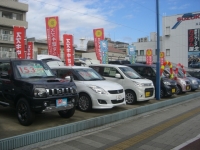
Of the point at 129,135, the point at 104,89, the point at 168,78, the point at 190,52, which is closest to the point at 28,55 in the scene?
the point at 168,78

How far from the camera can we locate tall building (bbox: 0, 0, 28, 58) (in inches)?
1109

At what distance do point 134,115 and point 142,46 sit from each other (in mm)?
44231

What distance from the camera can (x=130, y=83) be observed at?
408 inches

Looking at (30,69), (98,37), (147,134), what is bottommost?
(147,134)

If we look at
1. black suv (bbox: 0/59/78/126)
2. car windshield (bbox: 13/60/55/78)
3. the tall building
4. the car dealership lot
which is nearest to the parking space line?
black suv (bbox: 0/59/78/126)

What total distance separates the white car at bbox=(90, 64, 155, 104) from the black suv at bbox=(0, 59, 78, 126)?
4.00m

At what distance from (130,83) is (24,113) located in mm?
5492

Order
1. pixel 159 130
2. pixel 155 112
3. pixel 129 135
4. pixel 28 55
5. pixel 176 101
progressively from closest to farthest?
pixel 129 135 → pixel 159 130 → pixel 155 112 → pixel 176 101 → pixel 28 55

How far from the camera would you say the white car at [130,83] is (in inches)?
403

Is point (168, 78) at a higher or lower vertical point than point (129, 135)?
higher

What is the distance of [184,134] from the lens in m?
6.15

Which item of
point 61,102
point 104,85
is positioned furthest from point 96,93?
point 61,102

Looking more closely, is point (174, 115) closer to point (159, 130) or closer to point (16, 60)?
point (159, 130)

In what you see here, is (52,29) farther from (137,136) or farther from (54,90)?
(137,136)
